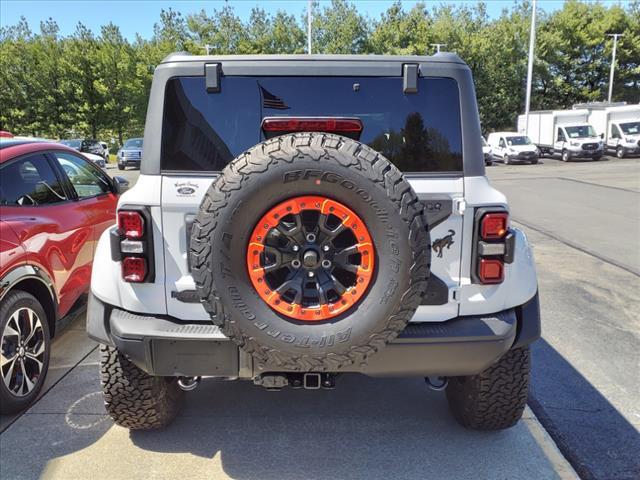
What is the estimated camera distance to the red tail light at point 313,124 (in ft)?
8.10

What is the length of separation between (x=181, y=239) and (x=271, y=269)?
1.78ft

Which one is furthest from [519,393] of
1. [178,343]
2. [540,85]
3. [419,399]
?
[540,85]

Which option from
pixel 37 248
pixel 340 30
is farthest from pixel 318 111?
pixel 340 30

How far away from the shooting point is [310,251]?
7.36 ft

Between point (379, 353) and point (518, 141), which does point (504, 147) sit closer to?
point (518, 141)

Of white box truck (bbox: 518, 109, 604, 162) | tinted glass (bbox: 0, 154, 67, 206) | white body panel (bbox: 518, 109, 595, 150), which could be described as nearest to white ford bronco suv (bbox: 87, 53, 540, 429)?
tinted glass (bbox: 0, 154, 67, 206)

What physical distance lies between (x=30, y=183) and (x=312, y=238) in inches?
105

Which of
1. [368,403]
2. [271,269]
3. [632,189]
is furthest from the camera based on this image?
[632,189]

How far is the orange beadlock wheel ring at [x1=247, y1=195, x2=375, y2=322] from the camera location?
222 centimetres

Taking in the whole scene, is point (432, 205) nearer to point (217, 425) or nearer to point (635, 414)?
point (217, 425)

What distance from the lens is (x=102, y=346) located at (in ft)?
9.66

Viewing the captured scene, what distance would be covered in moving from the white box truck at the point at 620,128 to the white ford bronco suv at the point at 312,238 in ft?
104

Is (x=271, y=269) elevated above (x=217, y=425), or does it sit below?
above

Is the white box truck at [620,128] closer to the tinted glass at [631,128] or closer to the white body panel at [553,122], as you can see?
the tinted glass at [631,128]
